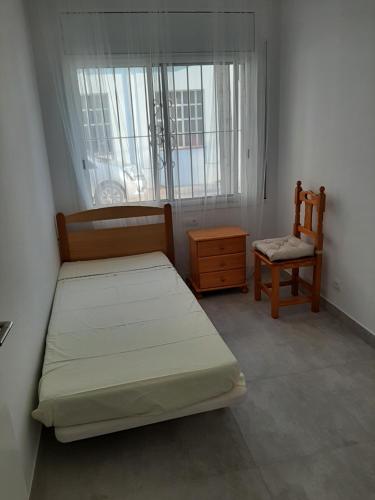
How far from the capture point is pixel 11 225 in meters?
1.77

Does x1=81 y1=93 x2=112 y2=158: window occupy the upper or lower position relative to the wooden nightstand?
upper

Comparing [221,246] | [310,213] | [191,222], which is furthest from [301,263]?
[191,222]

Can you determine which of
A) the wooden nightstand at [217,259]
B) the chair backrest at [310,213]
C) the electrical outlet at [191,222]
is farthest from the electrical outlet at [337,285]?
the electrical outlet at [191,222]

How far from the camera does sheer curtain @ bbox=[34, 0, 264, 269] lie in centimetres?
303

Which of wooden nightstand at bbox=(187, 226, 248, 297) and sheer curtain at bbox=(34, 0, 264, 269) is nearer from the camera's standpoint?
sheer curtain at bbox=(34, 0, 264, 269)

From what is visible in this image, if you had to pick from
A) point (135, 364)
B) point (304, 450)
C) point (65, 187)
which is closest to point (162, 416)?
point (135, 364)

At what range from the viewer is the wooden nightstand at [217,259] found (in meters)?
3.33

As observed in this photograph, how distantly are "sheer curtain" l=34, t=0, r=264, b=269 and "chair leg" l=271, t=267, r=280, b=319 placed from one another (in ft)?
3.06

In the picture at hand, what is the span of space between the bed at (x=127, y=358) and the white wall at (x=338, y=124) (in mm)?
1238

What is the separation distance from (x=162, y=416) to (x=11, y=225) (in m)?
1.13

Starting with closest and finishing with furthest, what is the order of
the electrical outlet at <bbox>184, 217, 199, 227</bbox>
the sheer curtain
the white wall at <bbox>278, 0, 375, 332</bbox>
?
the white wall at <bbox>278, 0, 375, 332</bbox> → the sheer curtain → the electrical outlet at <bbox>184, 217, 199, 227</bbox>

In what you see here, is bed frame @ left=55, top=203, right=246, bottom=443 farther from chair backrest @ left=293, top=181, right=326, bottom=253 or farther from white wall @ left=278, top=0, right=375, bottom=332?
white wall @ left=278, top=0, right=375, bottom=332

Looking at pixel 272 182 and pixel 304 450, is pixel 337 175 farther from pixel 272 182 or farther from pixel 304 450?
pixel 304 450

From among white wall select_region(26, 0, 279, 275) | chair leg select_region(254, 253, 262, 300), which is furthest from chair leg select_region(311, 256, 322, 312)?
white wall select_region(26, 0, 279, 275)
